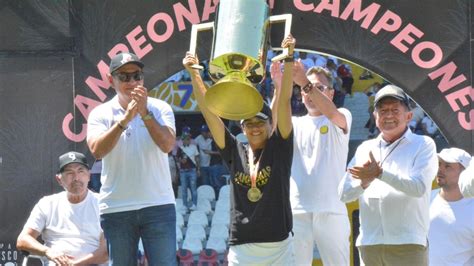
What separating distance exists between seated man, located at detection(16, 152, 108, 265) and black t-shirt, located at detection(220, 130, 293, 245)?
1702 mm

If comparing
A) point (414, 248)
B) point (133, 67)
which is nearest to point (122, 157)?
point (133, 67)

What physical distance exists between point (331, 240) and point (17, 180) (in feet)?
8.14

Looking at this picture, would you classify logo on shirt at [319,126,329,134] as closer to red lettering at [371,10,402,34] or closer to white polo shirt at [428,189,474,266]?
white polo shirt at [428,189,474,266]

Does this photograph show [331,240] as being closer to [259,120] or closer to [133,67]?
[259,120]

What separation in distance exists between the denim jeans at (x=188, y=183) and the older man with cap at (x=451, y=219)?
441 centimetres

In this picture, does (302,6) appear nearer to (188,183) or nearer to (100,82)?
(100,82)

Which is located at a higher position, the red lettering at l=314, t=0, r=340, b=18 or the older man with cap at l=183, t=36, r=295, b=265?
the red lettering at l=314, t=0, r=340, b=18

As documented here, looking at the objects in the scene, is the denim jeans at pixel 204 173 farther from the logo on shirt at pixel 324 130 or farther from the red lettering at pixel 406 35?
the logo on shirt at pixel 324 130

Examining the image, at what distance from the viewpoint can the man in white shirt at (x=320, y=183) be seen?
5684 millimetres

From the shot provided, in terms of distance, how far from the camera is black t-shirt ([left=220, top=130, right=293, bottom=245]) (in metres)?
5.01

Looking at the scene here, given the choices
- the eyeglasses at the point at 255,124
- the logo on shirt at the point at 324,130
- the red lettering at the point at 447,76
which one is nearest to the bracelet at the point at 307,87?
the logo on shirt at the point at 324,130

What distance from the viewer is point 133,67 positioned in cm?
546

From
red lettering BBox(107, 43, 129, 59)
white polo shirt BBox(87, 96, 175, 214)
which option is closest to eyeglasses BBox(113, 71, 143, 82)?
white polo shirt BBox(87, 96, 175, 214)

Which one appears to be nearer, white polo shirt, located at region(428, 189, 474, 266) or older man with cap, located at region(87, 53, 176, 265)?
older man with cap, located at region(87, 53, 176, 265)
